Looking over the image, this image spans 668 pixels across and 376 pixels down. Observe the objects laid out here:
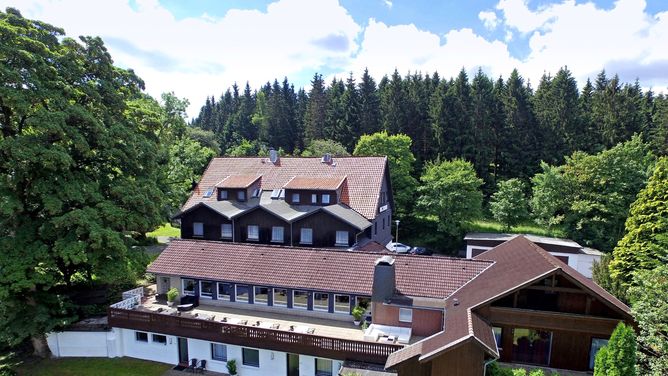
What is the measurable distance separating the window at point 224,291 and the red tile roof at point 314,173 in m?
12.8

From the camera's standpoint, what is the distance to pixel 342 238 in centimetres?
2917

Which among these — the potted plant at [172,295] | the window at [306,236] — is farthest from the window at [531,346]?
the potted plant at [172,295]

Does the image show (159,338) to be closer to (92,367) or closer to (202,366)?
(202,366)

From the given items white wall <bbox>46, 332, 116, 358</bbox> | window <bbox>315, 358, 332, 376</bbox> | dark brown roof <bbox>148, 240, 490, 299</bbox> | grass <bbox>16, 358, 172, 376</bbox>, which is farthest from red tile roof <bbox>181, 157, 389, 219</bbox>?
grass <bbox>16, 358, 172, 376</bbox>

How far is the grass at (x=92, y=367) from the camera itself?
19.2m

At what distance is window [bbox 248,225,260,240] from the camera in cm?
3141

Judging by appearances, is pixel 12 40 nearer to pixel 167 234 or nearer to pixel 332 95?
pixel 167 234

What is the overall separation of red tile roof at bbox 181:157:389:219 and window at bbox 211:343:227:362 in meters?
15.3

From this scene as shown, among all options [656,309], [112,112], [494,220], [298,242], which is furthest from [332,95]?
[656,309]

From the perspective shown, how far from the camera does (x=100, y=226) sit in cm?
1947

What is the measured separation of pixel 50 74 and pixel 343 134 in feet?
148

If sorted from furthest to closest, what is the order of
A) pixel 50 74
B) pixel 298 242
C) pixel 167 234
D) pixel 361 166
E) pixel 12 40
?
pixel 167 234 → pixel 361 166 → pixel 298 242 → pixel 50 74 → pixel 12 40

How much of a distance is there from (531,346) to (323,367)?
9.65m

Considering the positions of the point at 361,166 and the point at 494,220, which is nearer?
the point at 361,166
